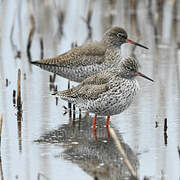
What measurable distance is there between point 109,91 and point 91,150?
3.15 feet

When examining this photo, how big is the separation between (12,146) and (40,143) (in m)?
0.37

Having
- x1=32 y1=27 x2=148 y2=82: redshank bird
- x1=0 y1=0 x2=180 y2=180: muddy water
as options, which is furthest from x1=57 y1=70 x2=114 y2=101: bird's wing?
x1=32 y1=27 x2=148 y2=82: redshank bird

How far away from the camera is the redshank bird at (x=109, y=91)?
8.09 meters

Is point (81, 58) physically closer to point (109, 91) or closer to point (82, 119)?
point (82, 119)

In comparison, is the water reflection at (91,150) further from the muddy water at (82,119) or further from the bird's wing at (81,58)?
the bird's wing at (81,58)

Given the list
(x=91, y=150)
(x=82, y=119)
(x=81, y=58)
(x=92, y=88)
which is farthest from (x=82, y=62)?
(x=91, y=150)

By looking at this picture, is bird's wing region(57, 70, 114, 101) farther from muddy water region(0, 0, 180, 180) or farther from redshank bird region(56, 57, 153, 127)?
muddy water region(0, 0, 180, 180)

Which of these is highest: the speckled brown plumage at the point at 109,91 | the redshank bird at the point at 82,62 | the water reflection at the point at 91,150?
the redshank bird at the point at 82,62

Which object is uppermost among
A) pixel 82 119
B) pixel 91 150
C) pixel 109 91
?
pixel 109 91

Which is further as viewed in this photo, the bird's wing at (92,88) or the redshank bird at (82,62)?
the redshank bird at (82,62)

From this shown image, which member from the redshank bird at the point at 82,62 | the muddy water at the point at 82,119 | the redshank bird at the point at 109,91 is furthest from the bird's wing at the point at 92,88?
the redshank bird at the point at 82,62

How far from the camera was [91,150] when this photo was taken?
7.59m

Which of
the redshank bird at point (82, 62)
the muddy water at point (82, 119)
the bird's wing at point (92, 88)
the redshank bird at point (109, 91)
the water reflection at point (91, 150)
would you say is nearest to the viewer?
the water reflection at point (91, 150)

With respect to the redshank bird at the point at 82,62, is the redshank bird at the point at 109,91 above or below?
below
